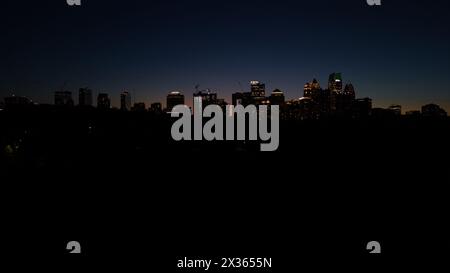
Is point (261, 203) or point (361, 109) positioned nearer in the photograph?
point (261, 203)

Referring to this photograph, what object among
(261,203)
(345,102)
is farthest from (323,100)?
(261,203)

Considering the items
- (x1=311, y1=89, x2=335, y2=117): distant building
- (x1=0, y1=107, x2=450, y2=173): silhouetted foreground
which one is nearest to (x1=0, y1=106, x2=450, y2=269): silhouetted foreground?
(x1=0, y1=107, x2=450, y2=173): silhouetted foreground

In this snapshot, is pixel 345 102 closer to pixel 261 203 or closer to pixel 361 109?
pixel 361 109

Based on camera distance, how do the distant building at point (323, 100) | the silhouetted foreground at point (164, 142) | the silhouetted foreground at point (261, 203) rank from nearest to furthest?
the silhouetted foreground at point (261, 203) < the silhouetted foreground at point (164, 142) < the distant building at point (323, 100)

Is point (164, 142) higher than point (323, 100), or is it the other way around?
point (323, 100)

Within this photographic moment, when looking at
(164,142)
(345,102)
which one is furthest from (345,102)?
(164,142)

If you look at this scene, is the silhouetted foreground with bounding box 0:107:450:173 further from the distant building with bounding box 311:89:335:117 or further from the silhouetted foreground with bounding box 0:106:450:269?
the distant building with bounding box 311:89:335:117

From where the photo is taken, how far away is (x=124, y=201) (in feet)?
33.1

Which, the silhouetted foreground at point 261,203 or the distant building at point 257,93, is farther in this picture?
the distant building at point 257,93

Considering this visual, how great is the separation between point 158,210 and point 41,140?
31703mm

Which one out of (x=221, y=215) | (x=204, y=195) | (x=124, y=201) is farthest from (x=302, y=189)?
(x=124, y=201)

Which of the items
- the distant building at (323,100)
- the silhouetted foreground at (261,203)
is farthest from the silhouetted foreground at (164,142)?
the distant building at (323,100)

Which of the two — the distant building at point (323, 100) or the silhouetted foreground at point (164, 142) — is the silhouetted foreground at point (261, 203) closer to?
the silhouetted foreground at point (164, 142)
